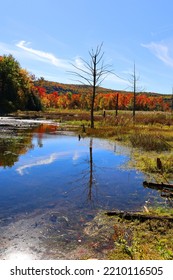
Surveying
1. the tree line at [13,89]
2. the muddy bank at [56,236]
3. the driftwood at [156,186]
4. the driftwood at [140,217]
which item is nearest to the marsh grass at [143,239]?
the driftwood at [140,217]

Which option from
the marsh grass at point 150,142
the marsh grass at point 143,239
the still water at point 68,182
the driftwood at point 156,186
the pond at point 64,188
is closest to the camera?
the marsh grass at point 143,239

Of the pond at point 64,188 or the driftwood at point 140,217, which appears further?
the pond at point 64,188

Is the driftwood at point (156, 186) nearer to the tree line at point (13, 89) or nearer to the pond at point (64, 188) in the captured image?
the pond at point (64, 188)

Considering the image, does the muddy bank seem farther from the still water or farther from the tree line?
the tree line

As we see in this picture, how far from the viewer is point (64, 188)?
8.54 m

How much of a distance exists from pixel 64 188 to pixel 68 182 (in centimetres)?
69

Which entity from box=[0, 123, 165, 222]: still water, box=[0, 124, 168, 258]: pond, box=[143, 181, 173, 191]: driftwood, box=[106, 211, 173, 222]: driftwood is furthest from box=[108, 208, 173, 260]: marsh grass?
box=[143, 181, 173, 191]: driftwood

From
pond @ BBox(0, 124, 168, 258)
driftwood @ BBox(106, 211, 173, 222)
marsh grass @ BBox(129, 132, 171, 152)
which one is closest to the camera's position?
driftwood @ BBox(106, 211, 173, 222)

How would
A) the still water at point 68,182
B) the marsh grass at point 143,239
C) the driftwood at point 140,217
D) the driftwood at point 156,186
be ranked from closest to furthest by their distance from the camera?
the marsh grass at point 143,239 < the driftwood at point 140,217 < the still water at point 68,182 < the driftwood at point 156,186

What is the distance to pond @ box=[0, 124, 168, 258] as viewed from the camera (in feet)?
20.9

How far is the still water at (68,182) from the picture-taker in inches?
282

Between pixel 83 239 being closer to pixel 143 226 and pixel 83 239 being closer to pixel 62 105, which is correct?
pixel 143 226
